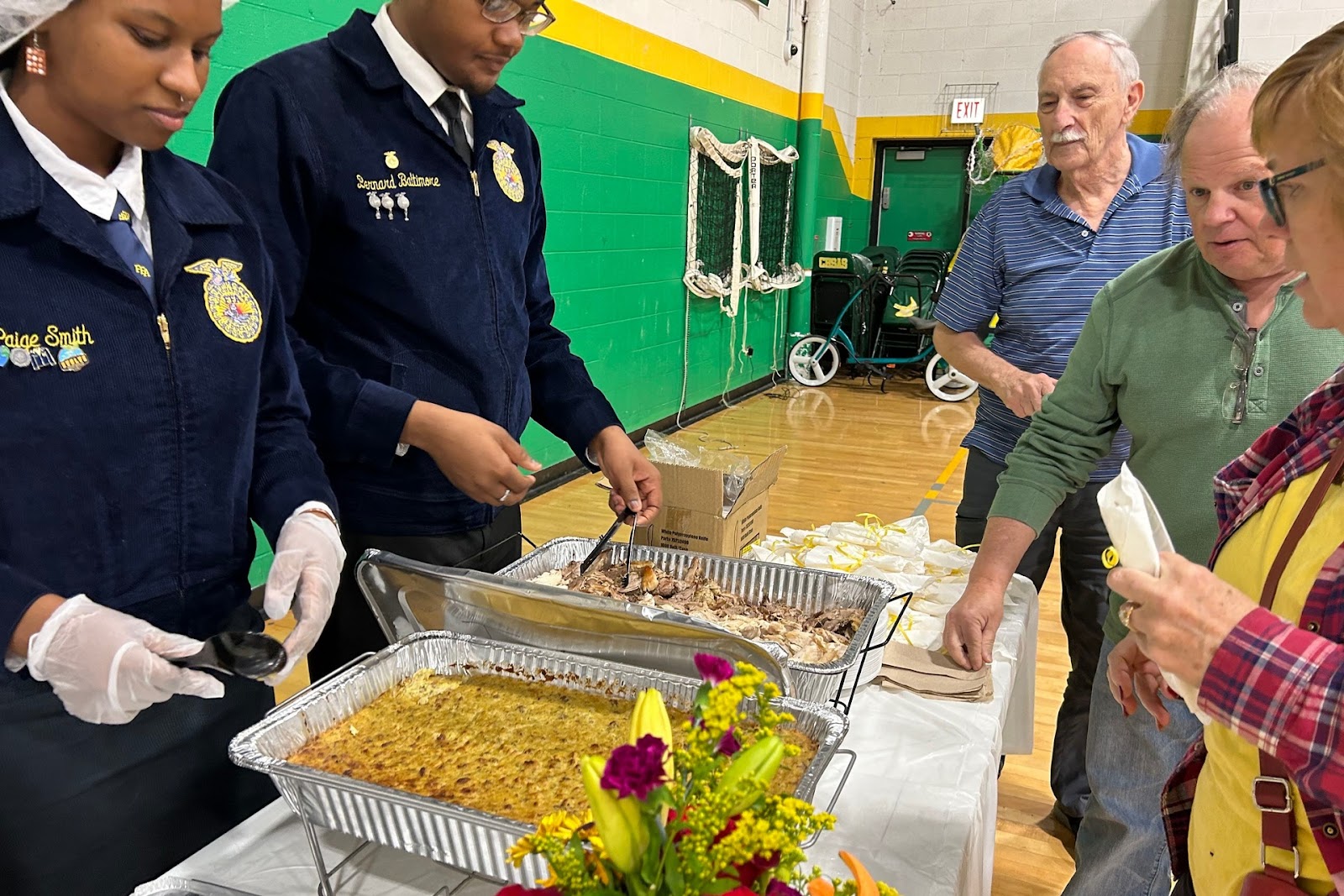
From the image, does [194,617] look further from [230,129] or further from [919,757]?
[919,757]

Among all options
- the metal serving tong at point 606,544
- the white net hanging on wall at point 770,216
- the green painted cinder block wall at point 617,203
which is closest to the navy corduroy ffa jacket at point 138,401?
the metal serving tong at point 606,544

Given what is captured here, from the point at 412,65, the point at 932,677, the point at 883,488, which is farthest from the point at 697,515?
the point at 883,488

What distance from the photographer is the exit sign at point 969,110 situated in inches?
331

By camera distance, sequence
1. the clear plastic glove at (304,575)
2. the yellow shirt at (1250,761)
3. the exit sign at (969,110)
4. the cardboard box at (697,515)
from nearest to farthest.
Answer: the yellow shirt at (1250,761)
the clear plastic glove at (304,575)
the cardboard box at (697,515)
the exit sign at (969,110)

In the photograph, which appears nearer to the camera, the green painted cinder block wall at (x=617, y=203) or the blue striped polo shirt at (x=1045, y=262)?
the blue striped polo shirt at (x=1045, y=262)

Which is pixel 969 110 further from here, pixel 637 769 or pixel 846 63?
pixel 637 769

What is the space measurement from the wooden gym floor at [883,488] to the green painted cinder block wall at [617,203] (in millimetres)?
477

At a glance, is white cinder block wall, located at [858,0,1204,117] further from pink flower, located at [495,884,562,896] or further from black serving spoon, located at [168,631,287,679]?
pink flower, located at [495,884,562,896]

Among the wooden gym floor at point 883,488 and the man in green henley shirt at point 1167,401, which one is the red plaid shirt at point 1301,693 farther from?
the man in green henley shirt at point 1167,401

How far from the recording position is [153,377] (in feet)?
3.21

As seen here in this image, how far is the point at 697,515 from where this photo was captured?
1855mm

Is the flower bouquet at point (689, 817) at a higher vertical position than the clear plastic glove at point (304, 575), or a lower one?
higher

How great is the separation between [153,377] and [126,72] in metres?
0.31

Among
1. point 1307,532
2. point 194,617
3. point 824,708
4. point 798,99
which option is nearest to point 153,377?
point 194,617
